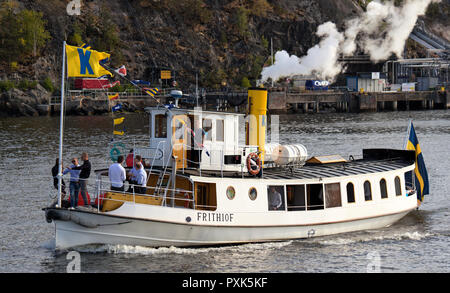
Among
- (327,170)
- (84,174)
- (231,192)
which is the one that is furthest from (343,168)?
(84,174)

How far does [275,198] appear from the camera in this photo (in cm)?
2698

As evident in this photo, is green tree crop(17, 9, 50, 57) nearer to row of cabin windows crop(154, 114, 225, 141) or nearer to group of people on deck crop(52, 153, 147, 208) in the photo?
row of cabin windows crop(154, 114, 225, 141)

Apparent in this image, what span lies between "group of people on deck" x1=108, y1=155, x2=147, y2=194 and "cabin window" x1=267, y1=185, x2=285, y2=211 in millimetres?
4870

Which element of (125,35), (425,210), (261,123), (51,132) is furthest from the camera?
(125,35)

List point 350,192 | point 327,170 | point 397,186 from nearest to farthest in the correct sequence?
point 350,192 < point 327,170 < point 397,186

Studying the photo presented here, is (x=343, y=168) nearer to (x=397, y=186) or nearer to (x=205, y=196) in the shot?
(x=397, y=186)

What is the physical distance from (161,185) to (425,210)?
588 inches

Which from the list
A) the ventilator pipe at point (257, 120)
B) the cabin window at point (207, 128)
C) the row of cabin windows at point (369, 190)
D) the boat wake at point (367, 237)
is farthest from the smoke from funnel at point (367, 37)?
the cabin window at point (207, 128)

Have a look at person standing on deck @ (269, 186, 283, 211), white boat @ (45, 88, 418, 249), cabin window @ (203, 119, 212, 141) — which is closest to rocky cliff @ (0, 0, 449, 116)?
white boat @ (45, 88, 418, 249)

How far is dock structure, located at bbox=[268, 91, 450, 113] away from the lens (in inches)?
4230

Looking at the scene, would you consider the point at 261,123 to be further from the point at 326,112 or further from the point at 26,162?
the point at 326,112

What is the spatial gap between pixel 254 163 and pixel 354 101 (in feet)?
286
